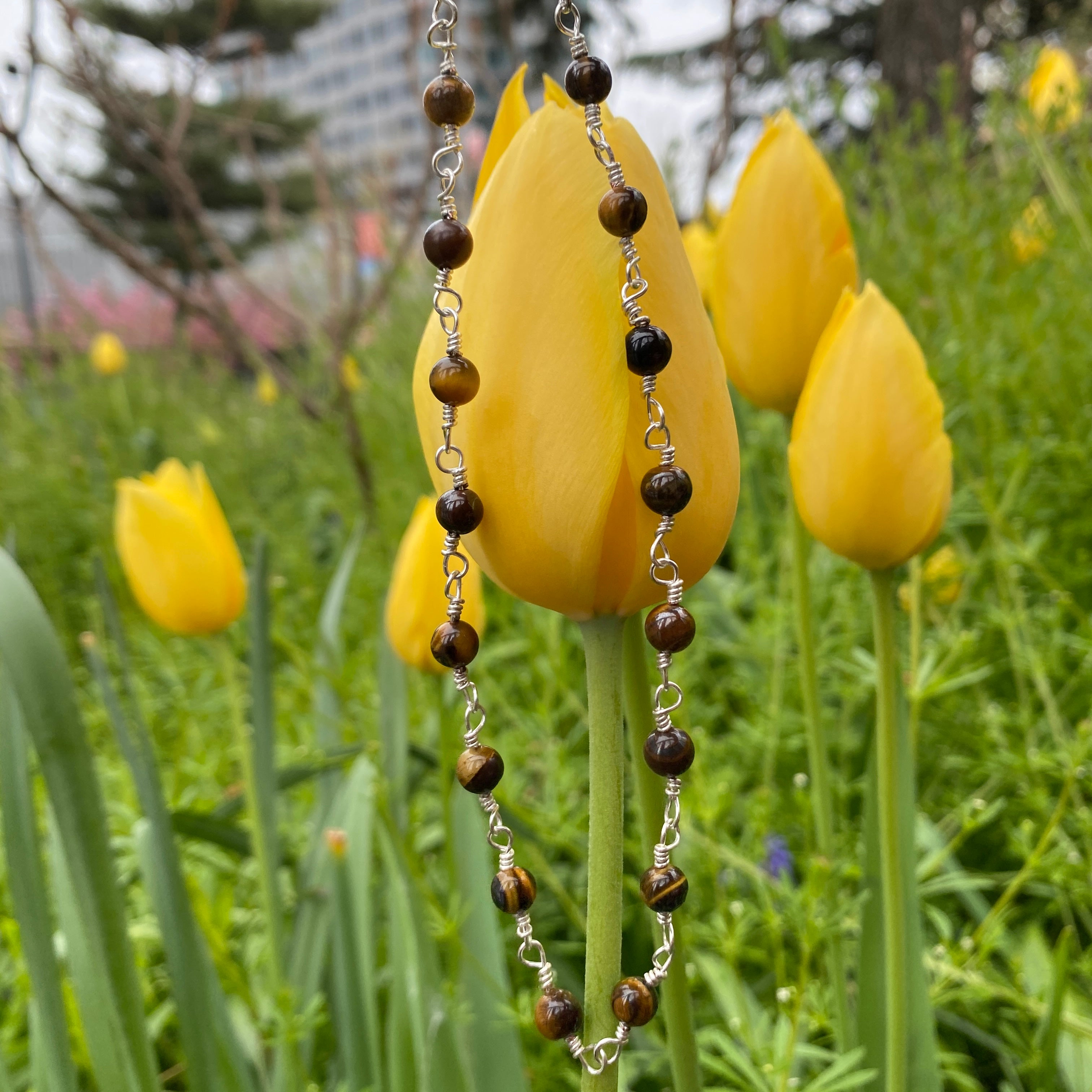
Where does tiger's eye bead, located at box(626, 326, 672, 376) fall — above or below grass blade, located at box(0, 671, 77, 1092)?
above

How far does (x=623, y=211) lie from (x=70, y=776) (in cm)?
33

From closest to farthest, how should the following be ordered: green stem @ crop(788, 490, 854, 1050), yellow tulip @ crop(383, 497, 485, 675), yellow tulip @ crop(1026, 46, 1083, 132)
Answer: green stem @ crop(788, 490, 854, 1050) → yellow tulip @ crop(383, 497, 485, 675) → yellow tulip @ crop(1026, 46, 1083, 132)

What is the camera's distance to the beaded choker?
296mm

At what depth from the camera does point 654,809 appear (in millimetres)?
375

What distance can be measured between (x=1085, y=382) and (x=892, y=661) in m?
1.09

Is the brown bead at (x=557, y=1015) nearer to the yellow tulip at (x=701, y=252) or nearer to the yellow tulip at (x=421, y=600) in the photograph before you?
the yellow tulip at (x=421, y=600)

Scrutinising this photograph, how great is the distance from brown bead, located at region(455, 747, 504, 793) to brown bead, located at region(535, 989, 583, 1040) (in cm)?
7

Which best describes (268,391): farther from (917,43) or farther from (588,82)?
(588,82)

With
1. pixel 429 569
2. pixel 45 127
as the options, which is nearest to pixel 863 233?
pixel 429 569

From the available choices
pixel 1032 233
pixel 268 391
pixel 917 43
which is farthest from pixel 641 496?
pixel 268 391

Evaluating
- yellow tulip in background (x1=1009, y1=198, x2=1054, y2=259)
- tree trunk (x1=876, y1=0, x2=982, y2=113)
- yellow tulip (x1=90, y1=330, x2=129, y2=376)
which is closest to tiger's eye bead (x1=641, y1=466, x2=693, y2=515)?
yellow tulip in background (x1=1009, y1=198, x2=1054, y2=259)

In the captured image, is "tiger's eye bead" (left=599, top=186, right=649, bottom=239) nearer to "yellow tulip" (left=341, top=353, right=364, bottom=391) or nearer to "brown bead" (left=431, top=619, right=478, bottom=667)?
"brown bead" (left=431, top=619, right=478, bottom=667)

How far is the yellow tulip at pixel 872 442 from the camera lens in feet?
1.57

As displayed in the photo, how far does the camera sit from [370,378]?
2916mm
